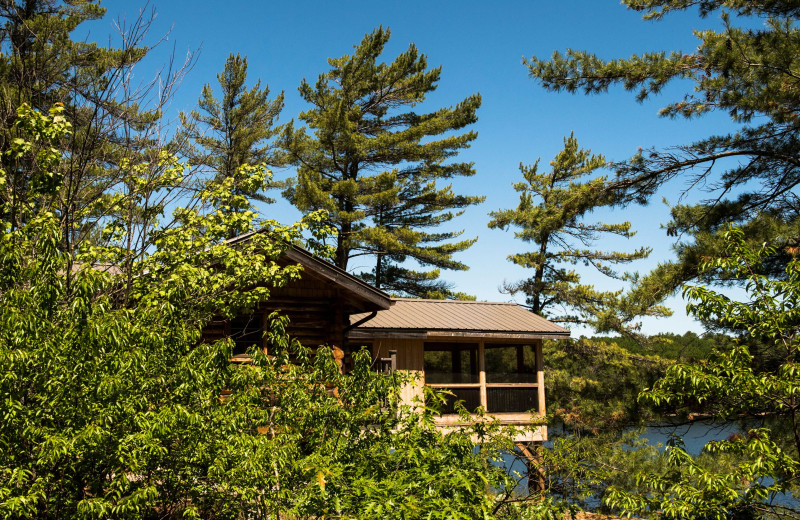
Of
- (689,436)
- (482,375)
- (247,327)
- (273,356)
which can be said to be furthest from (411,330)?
(689,436)

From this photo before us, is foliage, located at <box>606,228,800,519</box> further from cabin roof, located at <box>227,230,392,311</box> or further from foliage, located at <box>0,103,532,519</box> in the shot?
cabin roof, located at <box>227,230,392,311</box>

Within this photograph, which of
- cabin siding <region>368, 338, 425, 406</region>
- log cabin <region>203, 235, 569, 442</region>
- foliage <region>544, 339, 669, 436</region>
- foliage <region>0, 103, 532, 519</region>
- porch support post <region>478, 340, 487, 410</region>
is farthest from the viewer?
foliage <region>544, 339, 669, 436</region>

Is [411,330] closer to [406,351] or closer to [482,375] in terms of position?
[406,351]

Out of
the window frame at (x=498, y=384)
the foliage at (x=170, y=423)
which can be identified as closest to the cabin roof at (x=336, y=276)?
the window frame at (x=498, y=384)

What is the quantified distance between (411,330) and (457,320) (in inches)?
77.5

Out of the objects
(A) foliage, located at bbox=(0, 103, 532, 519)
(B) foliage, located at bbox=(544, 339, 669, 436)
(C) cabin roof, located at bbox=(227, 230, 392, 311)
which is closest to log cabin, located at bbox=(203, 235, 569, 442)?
(C) cabin roof, located at bbox=(227, 230, 392, 311)

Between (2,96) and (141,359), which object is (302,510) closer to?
(141,359)

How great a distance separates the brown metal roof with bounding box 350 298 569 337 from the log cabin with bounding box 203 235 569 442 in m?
0.03

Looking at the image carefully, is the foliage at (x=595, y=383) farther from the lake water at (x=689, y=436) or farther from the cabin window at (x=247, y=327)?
the cabin window at (x=247, y=327)

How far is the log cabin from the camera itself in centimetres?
1355

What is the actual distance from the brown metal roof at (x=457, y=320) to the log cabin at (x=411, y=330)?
1.0 inches

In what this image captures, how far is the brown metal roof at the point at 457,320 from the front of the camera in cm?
1688

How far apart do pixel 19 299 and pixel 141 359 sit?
105 centimetres

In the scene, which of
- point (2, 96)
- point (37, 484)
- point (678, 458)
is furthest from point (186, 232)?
point (678, 458)
